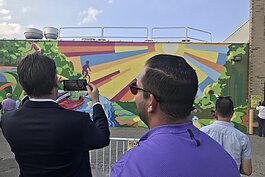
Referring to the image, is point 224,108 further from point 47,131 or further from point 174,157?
point 174,157

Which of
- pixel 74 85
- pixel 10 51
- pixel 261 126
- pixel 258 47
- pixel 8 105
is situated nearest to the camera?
pixel 74 85

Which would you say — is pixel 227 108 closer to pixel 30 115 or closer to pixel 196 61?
pixel 30 115

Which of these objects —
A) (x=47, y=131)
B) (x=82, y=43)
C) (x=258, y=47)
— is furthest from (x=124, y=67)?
(x=47, y=131)

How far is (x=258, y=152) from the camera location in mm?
11406

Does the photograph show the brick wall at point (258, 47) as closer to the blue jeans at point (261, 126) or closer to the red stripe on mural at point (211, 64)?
the red stripe on mural at point (211, 64)

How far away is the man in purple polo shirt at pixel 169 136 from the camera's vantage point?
4.50ft

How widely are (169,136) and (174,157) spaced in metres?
0.11

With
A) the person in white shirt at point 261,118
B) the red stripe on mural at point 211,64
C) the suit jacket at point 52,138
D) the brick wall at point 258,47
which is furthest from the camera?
the red stripe on mural at point 211,64

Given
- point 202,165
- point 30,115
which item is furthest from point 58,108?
point 202,165

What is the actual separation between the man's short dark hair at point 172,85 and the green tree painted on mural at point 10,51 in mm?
17559

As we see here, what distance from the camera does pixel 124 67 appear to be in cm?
1770

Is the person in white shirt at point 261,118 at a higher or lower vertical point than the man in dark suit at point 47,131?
lower

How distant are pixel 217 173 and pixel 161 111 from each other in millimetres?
364

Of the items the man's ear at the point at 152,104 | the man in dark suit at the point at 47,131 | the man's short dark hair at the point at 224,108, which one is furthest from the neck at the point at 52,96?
the man's short dark hair at the point at 224,108
